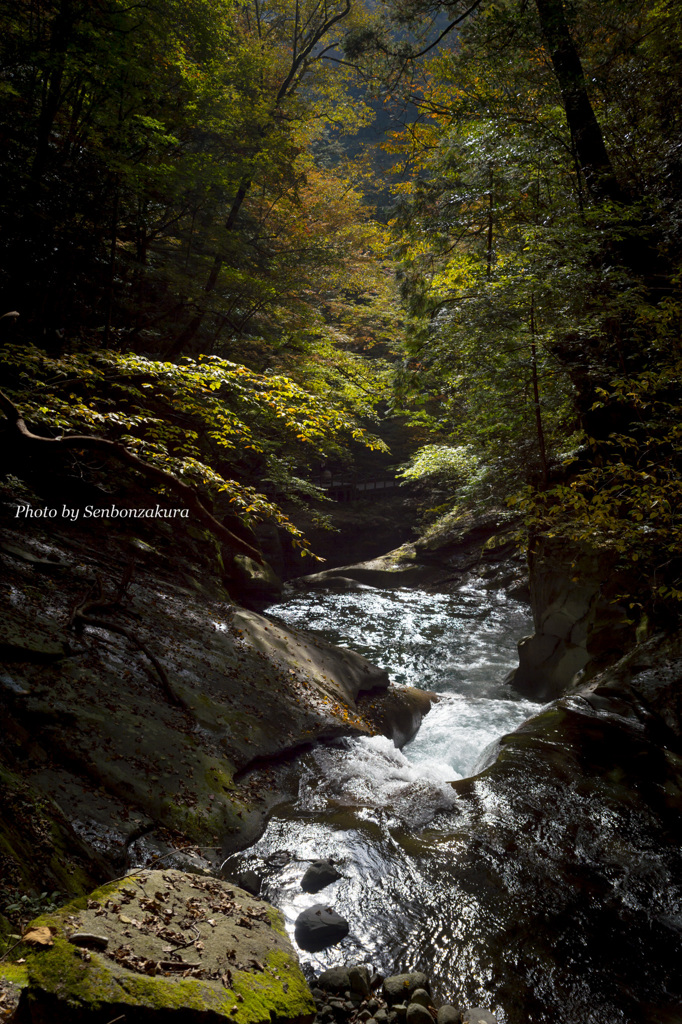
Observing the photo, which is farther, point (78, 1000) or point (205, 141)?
point (205, 141)

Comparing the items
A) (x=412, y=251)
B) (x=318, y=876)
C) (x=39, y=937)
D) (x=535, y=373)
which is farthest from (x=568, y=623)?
(x=412, y=251)

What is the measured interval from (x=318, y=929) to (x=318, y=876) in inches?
19.5

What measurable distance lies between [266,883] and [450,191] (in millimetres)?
10683

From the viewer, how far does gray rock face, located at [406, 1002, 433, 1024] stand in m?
2.97

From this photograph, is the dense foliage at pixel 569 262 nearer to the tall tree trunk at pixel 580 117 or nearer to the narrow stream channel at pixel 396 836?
the tall tree trunk at pixel 580 117

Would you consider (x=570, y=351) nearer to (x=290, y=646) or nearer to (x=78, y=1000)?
(x=290, y=646)

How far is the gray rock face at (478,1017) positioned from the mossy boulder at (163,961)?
103cm

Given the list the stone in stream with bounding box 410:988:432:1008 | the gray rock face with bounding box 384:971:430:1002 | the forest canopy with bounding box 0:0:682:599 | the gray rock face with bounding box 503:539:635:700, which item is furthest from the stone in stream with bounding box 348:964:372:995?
the gray rock face with bounding box 503:539:635:700

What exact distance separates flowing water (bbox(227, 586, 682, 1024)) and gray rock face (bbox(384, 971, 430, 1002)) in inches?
4.8

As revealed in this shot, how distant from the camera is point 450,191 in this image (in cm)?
939

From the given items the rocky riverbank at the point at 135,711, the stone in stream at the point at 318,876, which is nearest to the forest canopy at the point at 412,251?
the rocky riverbank at the point at 135,711

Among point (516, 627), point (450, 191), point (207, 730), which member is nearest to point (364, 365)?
point (450, 191)

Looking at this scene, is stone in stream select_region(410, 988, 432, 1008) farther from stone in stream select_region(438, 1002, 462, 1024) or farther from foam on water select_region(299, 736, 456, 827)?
foam on water select_region(299, 736, 456, 827)

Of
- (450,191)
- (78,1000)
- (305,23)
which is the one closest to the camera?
(78,1000)
